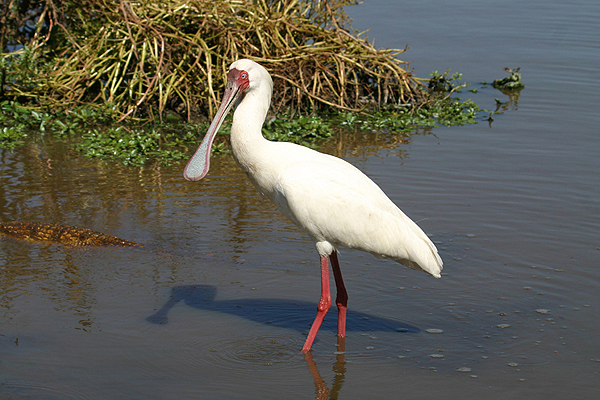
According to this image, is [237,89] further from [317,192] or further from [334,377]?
[334,377]

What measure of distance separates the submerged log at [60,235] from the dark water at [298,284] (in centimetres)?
10

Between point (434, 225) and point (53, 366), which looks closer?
point (53, 366)

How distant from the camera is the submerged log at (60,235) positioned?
6.09 meters

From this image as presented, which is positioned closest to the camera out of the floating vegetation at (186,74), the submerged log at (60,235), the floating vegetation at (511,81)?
the submerged log at (60,235)

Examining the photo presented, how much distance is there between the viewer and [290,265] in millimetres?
5934

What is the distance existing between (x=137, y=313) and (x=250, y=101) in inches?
67.1

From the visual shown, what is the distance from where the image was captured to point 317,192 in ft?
15.0

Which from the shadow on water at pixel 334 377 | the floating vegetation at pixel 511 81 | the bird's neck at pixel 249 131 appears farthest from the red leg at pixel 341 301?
the floating vegetation at pixel 511 81

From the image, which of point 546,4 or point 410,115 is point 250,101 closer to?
point 410,115

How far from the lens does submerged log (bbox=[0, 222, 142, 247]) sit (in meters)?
6.09

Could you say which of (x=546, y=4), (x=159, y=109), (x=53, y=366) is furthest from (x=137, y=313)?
(x=546, y=4)

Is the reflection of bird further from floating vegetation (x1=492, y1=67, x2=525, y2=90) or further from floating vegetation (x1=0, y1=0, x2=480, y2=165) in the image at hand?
floating vegetation (x1=492, y1=67, x2=525, y2=90)

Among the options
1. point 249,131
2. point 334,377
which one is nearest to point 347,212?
point 249,131

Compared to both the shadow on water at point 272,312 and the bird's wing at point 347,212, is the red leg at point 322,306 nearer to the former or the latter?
the bird's wing at point 347,212
